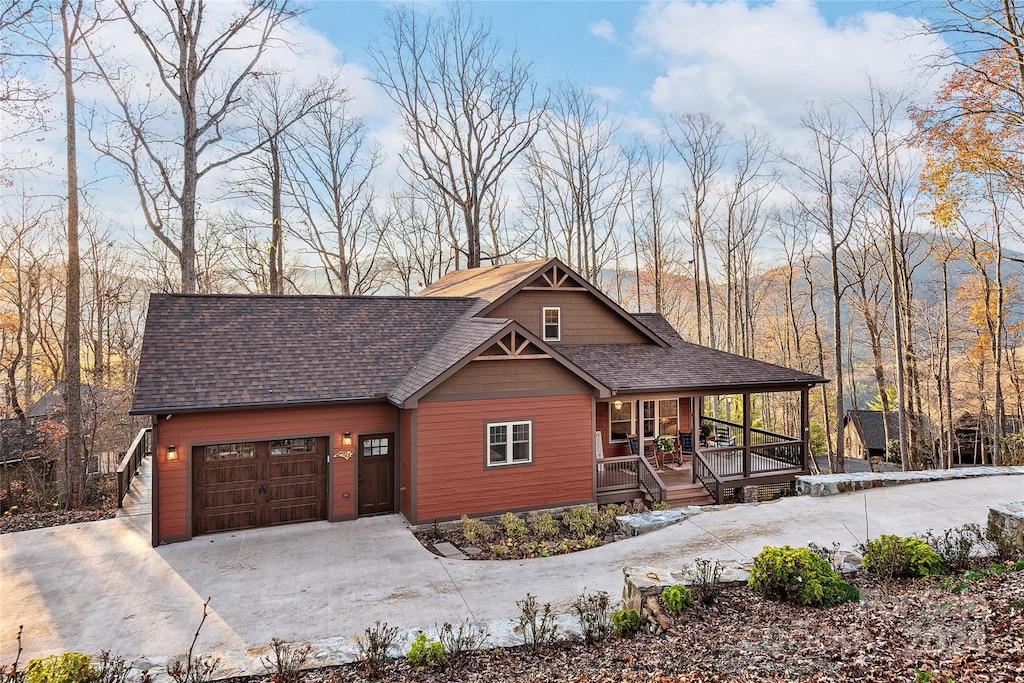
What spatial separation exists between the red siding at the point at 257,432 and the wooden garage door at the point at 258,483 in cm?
21

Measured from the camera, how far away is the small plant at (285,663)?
594cm

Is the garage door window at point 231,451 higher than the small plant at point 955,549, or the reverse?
the garage door window at point 231,451

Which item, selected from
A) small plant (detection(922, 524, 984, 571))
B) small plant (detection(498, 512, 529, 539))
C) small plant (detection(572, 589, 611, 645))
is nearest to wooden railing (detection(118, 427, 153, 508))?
small plant (detection(498, 512, 529, 539))

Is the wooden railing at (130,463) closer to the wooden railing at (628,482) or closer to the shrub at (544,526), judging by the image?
the shrub at (544,526)

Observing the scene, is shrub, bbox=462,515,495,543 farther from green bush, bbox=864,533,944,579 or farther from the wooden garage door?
green bush, bbox=864,533,944,579

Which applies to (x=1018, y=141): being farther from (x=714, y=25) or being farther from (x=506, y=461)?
(x=506, y=461)

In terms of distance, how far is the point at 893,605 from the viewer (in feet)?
21.2

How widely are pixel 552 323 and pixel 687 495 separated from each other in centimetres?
579

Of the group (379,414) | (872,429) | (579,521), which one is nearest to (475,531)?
(579,521)

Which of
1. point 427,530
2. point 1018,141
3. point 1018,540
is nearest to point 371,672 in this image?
point 427,530

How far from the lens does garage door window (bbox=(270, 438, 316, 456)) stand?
473 inches

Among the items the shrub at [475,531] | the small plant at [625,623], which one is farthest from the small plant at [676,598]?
the shrub at [475,531]

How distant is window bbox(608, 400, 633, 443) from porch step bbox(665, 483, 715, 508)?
2.29 metres

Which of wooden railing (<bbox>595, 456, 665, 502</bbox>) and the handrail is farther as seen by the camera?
the handrail
